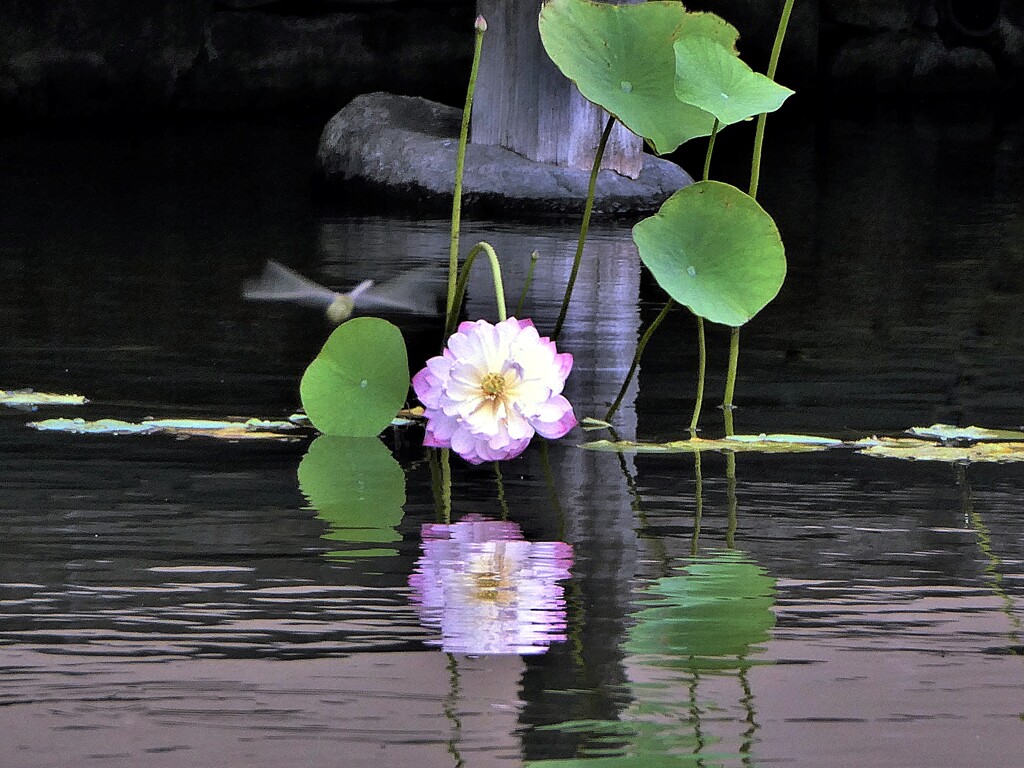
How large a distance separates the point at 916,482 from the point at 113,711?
28.1 inches

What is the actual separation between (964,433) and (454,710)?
77cm

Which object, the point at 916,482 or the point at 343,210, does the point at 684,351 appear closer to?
the point at 916,482

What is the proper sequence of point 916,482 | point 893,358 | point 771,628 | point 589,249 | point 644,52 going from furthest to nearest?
point 589,249 → point 893,358 → point 644,52 → point 916,482 → point 771,628

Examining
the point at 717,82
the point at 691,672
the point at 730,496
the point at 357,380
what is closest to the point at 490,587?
the point at 691,672

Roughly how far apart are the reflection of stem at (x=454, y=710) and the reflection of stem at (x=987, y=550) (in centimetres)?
32

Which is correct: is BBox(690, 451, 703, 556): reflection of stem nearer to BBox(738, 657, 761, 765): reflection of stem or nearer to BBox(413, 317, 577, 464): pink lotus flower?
BBox(413, 317, 577, 464): pink lotus flower

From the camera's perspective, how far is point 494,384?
A: 1.26 metres

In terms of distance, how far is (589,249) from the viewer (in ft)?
8.66

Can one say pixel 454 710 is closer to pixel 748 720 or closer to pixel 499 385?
pixel 748 720

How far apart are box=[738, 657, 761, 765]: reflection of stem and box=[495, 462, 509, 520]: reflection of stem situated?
0.35 m

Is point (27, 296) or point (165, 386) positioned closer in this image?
point (165, 386)

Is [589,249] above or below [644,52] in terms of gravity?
below

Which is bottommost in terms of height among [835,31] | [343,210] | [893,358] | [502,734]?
[502,734]

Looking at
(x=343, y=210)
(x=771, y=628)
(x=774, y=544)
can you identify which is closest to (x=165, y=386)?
(x=774, y=544)
